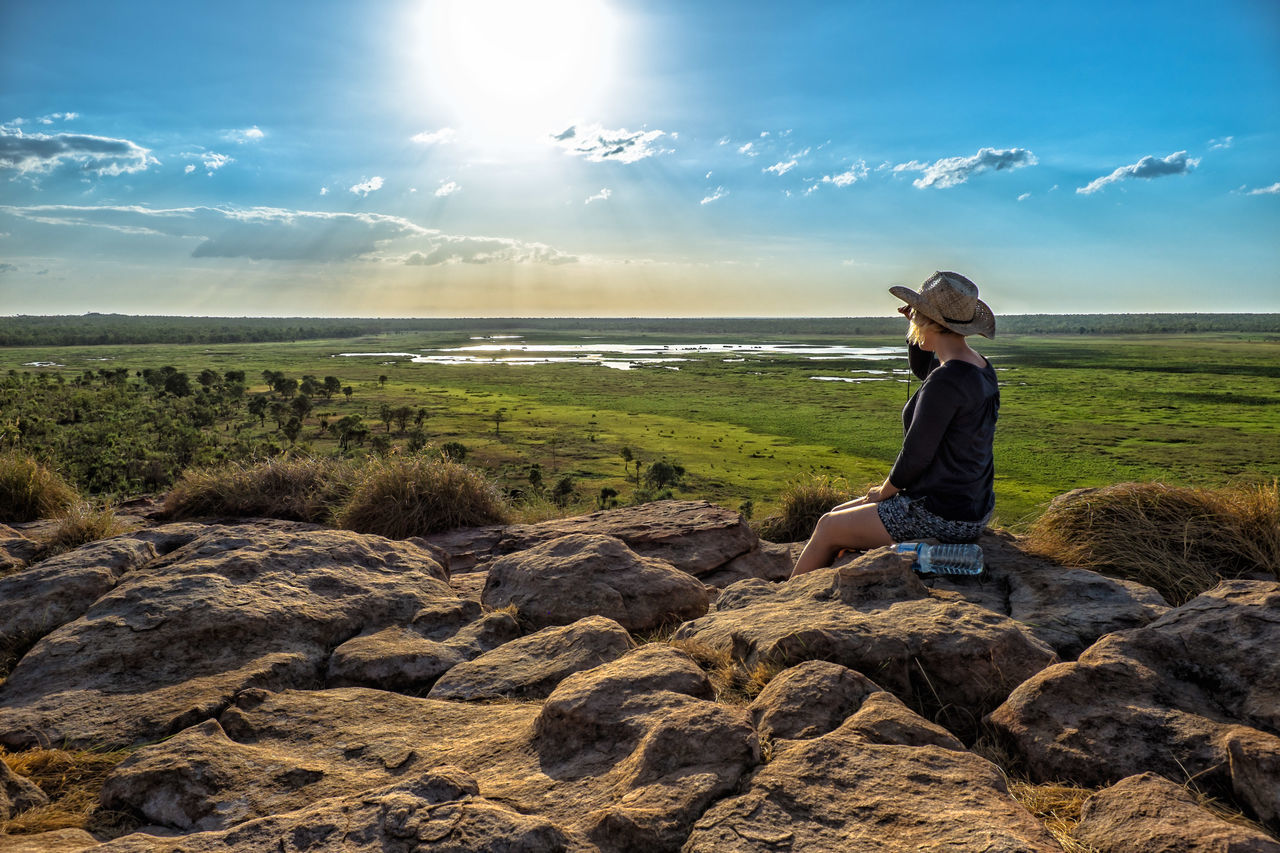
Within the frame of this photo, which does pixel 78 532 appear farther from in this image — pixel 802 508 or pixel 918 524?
pixel 802 508

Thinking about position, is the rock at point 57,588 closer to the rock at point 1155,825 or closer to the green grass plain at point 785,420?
the rock at point 1155,825

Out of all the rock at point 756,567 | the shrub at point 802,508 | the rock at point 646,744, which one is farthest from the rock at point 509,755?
the shrub at point 802,508

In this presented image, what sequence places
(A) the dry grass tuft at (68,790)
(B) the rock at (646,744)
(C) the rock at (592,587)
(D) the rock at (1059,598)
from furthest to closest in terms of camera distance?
(C) the rock at (592,587) → (D) the rock at (1059,598) → (A) the dry grass tuft at (68,790) → (B) the rock at (646,744)

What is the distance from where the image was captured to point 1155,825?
2.51m

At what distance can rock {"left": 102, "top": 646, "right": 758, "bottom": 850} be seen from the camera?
2783 millimetres

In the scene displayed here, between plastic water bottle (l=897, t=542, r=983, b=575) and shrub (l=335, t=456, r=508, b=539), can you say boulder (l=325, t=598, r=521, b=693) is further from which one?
shrub (l=335, t=456, r=508, b=539)

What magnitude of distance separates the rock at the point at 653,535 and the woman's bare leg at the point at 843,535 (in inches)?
62.5

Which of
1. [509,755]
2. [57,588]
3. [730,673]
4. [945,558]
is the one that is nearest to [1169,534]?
[945,558]

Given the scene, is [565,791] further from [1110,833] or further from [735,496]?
[735,496]

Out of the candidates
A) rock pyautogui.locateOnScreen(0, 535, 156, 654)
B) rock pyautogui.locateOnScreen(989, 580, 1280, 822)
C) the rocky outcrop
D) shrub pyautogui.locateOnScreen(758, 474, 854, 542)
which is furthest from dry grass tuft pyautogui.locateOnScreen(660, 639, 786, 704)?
shrub pyautogui.locateOnScreen(758, 474, 854, 542)

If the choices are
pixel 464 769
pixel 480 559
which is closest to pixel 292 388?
pixel 480 559

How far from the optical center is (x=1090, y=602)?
4.86 metres

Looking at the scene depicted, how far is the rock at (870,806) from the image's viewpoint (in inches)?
95.4

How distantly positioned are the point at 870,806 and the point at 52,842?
2926 mm
